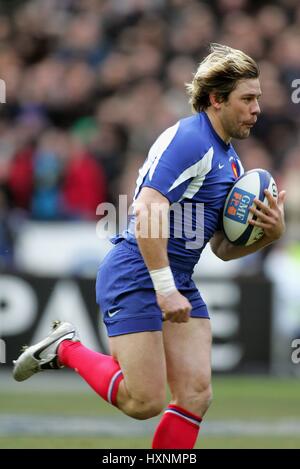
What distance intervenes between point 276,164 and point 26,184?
2989mm

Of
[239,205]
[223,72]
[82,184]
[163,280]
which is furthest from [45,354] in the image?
[82,184]

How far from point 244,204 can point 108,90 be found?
26.5 feet

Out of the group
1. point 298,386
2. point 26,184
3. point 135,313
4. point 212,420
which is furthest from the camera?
point 26,184

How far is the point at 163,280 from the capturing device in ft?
18.3

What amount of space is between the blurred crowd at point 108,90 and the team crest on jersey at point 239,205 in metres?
5.63

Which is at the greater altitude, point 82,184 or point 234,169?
point 234,169

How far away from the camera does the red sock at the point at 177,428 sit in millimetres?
5910

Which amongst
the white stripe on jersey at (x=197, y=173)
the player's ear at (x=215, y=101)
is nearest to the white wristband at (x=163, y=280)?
the white stripe on jersey at (x=197, y=173)

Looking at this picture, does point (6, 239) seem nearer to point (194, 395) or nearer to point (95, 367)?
point (95, 367)

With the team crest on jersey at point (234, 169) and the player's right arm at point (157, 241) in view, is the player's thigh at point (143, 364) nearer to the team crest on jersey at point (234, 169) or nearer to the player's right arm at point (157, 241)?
the player's right arm at point (157, 241)

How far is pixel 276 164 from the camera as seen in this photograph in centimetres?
1320

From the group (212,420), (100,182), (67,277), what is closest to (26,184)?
(100,182)

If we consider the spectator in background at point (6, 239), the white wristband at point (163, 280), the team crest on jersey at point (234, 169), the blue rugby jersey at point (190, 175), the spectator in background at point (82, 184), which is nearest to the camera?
the white wristband at point (163, 280)

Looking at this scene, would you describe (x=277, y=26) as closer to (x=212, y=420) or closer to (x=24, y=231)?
(x=24, y=231)
